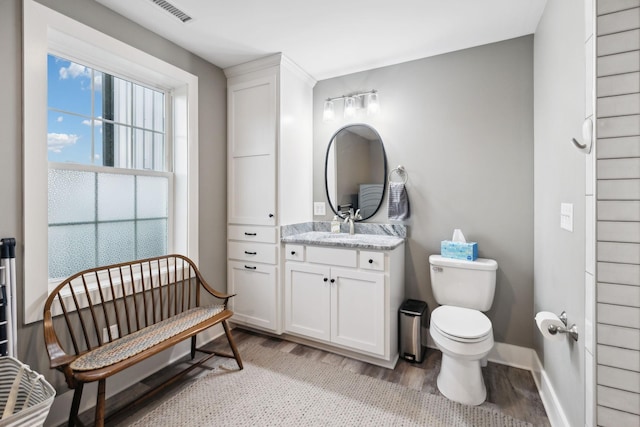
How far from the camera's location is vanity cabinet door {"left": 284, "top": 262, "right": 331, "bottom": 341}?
2246 millimetres

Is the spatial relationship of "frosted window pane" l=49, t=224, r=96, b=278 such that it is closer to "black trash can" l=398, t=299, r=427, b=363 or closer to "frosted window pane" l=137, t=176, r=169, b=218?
"frosted window pane" l=137, t=176, r=169, b=218

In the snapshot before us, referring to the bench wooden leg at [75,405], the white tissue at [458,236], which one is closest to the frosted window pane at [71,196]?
the bench wooden leg at [75,405]

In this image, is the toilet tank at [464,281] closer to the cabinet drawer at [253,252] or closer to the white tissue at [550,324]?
the white tissue at [550,324]

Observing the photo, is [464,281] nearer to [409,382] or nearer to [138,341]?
[409,382]

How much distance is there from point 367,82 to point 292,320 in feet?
7.27

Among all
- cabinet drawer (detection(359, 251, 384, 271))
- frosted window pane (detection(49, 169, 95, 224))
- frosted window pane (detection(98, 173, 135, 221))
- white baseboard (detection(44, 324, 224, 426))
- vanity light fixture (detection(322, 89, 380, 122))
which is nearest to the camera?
white baseboard (detection(44, 324, 224, 426))

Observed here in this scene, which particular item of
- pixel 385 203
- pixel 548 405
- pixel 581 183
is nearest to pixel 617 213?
pixel 581 183

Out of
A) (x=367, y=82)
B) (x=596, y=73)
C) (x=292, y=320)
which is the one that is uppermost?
(x=367, y=82)

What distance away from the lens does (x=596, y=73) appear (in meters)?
0.90

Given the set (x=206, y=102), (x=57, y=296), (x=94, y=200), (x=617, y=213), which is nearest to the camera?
(x=617, y=213)

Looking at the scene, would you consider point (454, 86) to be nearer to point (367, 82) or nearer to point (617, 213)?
point (367, 82)

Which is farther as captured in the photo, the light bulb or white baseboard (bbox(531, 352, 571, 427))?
the light bulb

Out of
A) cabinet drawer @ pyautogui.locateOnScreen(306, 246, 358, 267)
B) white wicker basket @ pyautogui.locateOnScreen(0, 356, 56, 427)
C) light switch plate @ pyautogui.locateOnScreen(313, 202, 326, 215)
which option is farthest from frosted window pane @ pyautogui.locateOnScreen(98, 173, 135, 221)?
light switch plate @ pyautogui.locateOnScreen(313, 202, 326, 215)

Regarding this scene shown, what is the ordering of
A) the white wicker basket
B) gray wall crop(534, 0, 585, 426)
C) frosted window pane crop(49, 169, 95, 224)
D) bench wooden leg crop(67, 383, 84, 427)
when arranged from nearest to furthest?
1. the white wicker basket
2. gray wall crop(534, 0, 585, 426)
3. bench wooden leg crop(67, 383, 84, 427)
4. frosted window pane crop(49, 169, 95, 224)
